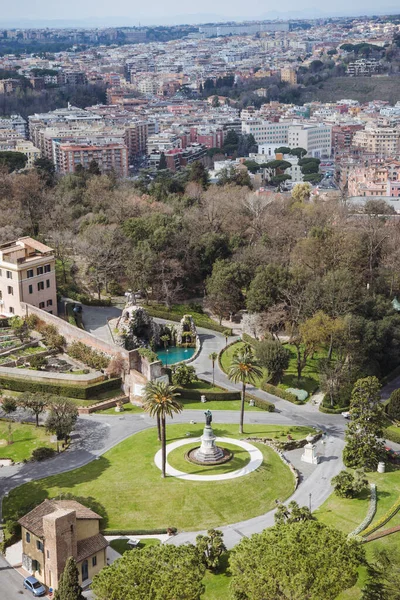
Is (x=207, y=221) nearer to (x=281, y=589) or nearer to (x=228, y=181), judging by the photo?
(x=228, y=181)

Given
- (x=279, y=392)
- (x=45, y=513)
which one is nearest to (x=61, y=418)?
(x=45, y=513)

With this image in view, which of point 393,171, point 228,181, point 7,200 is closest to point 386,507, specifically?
point 7,200

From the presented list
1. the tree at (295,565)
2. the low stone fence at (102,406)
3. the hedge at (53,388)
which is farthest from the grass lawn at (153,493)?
the tree at (295,565)

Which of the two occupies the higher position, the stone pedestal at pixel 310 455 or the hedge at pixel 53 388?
the hedge at pixel 53 388

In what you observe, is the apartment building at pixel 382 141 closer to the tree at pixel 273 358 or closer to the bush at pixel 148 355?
the tree at pixel 273 358

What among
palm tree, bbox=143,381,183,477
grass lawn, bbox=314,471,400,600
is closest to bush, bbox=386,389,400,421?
grass lawn, bbox=314,471,400,600

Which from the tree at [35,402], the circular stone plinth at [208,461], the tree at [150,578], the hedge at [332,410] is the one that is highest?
the tree at [150,578]

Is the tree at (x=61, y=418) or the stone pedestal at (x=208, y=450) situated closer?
the stone pedestal at (x=208, y=450)

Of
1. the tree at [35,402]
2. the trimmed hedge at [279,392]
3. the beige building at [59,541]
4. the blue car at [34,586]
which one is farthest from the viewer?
the trimmed hedge at [279,392]
